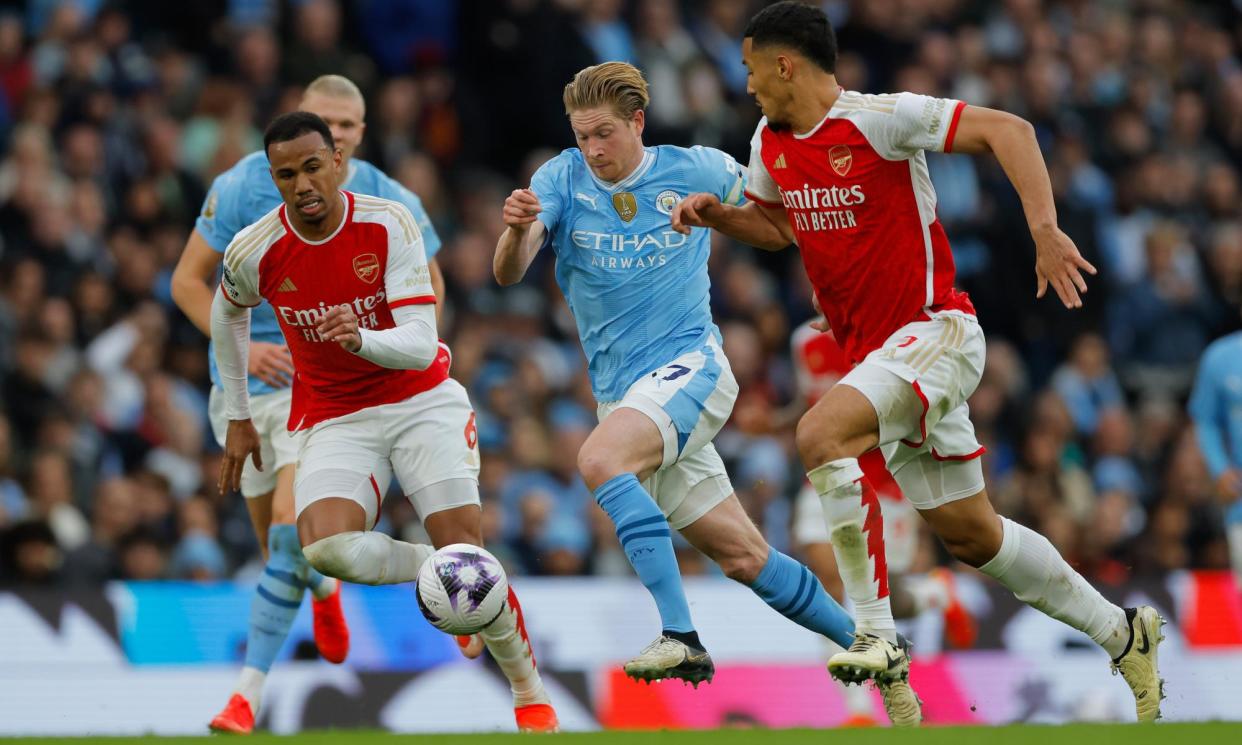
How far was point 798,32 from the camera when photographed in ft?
24.5

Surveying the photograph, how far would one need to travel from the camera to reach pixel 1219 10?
19.5 metres

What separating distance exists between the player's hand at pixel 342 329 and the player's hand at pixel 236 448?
1.03 metres

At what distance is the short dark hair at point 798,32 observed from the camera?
7.47 m

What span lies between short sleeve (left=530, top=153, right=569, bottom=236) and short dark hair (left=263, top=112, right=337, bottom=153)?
2.91ft

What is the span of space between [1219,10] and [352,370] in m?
13.7

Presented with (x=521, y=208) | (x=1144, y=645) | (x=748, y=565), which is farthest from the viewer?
(x=748, y=565)

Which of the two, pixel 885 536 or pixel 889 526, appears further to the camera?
pixel 889 526

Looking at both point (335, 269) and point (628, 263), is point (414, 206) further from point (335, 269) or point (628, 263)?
point (628, 263)

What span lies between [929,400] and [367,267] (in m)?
2.34

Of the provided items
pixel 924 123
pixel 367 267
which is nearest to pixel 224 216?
pixel 367 267

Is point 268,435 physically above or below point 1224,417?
above

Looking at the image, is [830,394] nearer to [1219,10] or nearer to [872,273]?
[872,273]

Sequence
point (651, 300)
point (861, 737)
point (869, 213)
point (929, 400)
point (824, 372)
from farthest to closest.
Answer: point (824, 372)
point (651, 300)
point (869, 213)
point (929, 400)
point (861, 737)

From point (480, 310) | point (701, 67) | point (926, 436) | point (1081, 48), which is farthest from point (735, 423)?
point (926, 436)
